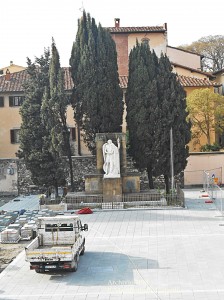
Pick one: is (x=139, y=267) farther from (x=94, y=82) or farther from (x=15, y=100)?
(x=15, y=100)

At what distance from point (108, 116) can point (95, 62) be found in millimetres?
3677

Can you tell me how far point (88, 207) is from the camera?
33156 mm

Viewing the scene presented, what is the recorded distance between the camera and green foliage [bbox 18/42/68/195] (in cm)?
3725

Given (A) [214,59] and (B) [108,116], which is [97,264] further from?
(A) [214,59]

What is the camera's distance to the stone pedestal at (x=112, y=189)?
110ft

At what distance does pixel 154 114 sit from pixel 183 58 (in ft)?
83.2

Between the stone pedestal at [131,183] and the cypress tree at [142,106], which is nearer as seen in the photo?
the stone pedestal at [131,183]

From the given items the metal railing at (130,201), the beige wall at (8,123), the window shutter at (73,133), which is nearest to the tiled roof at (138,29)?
the beige wall at (8,123)

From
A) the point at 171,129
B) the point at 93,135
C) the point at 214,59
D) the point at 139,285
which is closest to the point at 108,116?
the point at 93,135

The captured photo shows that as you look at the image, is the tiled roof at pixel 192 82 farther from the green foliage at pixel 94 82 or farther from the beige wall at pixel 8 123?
the green foliage at pixel 94 82

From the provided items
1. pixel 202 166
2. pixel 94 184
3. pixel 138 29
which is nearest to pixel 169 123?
pixel 94 184

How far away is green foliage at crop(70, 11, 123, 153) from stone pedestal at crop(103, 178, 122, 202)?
467 cm

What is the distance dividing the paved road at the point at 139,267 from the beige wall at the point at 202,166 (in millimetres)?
16418

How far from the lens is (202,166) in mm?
45312
